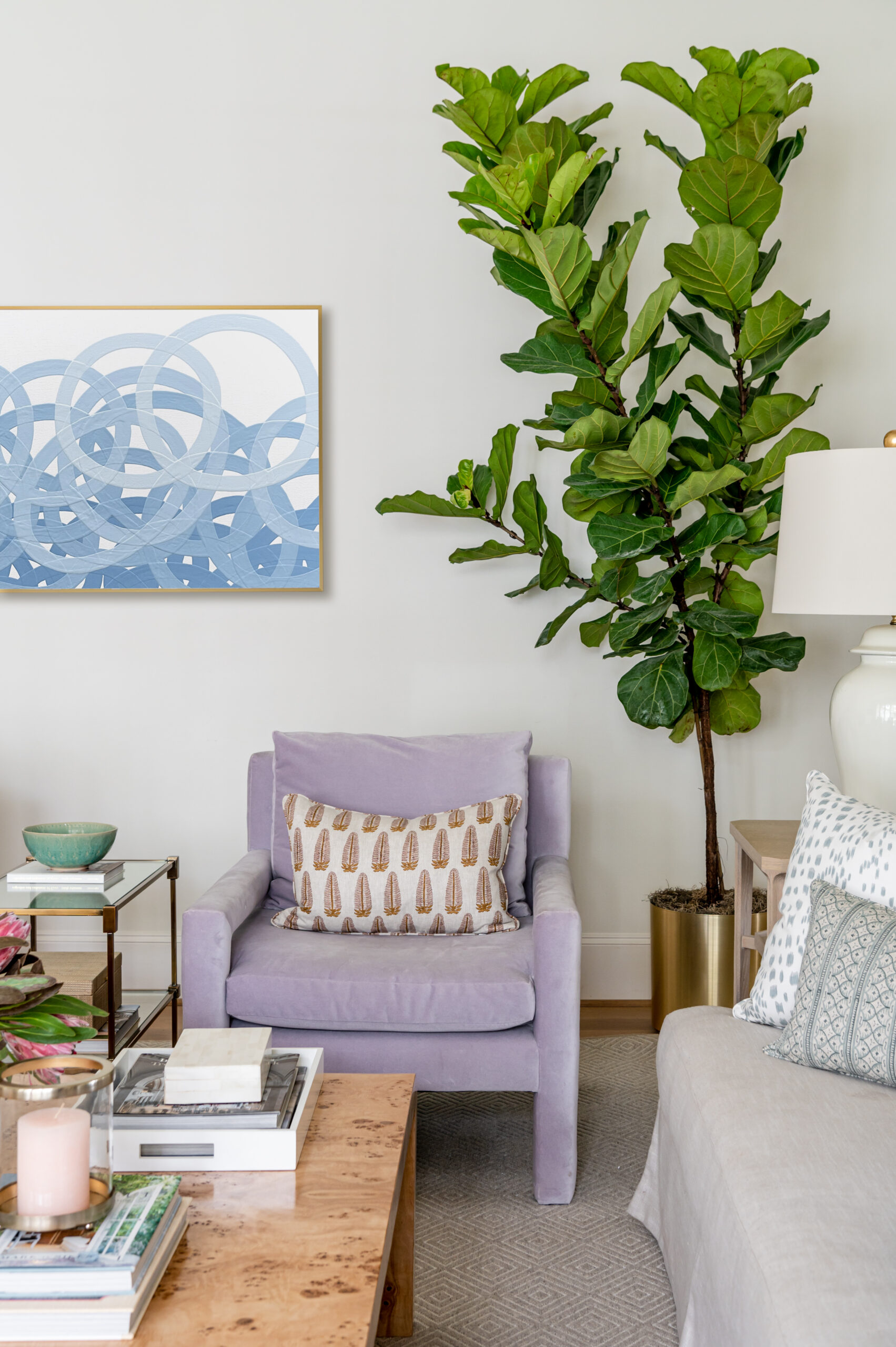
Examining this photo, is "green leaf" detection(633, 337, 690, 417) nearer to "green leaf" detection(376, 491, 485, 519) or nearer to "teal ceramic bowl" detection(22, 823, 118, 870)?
"green leaf" detection(376, 491, 485, 519)

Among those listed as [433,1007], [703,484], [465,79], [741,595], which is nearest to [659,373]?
[703,484]

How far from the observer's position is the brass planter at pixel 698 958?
286 cm

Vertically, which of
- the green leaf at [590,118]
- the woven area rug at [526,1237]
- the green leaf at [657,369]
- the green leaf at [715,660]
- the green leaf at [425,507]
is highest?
the green leaf at [590,118]

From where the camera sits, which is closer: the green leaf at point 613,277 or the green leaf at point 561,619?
the green leaf at point 613,277

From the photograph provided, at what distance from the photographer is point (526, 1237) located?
1.97m

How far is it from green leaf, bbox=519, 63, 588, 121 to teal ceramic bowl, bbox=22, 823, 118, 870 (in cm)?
203

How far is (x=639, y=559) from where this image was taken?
113 inches

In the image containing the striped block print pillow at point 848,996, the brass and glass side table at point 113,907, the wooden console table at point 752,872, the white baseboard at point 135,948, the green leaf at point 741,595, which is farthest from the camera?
the white baseboard at point 135,948

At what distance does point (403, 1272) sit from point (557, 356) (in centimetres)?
203

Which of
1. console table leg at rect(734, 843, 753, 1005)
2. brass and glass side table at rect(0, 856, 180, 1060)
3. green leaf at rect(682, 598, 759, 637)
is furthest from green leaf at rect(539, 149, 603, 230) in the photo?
brass and glass side table at rect(0, 856, 180, 1060)

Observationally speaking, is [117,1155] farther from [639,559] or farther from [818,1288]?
[639,559]

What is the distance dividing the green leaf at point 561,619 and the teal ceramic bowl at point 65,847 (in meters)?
1.26

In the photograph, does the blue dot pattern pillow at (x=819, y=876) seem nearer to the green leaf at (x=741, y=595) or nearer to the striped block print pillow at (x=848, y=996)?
the striped block print pillow at (x=848, y=996)

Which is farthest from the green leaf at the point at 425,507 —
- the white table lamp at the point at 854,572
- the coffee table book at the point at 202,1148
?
the coffee table book at the point at 202,1148
